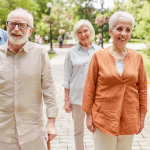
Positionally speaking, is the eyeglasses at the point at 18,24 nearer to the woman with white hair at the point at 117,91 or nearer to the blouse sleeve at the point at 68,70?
the woman with white hair at the point at 117,91

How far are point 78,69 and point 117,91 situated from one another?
1.08 meters

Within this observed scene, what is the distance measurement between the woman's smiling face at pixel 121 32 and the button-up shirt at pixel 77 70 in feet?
3.19

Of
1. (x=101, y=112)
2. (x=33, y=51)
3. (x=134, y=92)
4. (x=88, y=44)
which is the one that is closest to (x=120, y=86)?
(x=134, y=92)

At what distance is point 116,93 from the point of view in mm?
2094

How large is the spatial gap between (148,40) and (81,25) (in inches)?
596

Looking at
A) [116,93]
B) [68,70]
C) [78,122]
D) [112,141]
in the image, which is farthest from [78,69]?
[112,141]

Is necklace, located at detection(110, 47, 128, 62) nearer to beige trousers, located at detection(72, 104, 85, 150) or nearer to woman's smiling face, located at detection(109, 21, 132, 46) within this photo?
woman's smiling face, located at detection(109, 21, 132, 46)

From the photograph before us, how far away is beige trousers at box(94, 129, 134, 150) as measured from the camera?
2197mm

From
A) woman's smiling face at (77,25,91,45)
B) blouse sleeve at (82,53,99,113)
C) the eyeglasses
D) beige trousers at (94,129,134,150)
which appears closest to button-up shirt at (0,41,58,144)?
the eyeglasses

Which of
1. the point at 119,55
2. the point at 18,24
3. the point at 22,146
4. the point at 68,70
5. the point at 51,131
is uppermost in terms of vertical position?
the point at 18,24

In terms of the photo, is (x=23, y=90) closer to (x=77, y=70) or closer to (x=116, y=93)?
(x=116, y=93)

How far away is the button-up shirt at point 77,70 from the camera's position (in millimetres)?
3074

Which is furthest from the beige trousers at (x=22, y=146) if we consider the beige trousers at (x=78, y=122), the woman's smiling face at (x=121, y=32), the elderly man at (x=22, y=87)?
the woman's smiling face at (x=121, y=32)

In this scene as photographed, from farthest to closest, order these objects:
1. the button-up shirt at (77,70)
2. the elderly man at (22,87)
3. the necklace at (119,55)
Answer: the button-up shirt at (77,70), the necklace at (119,55), the elderly man at (22,87)
